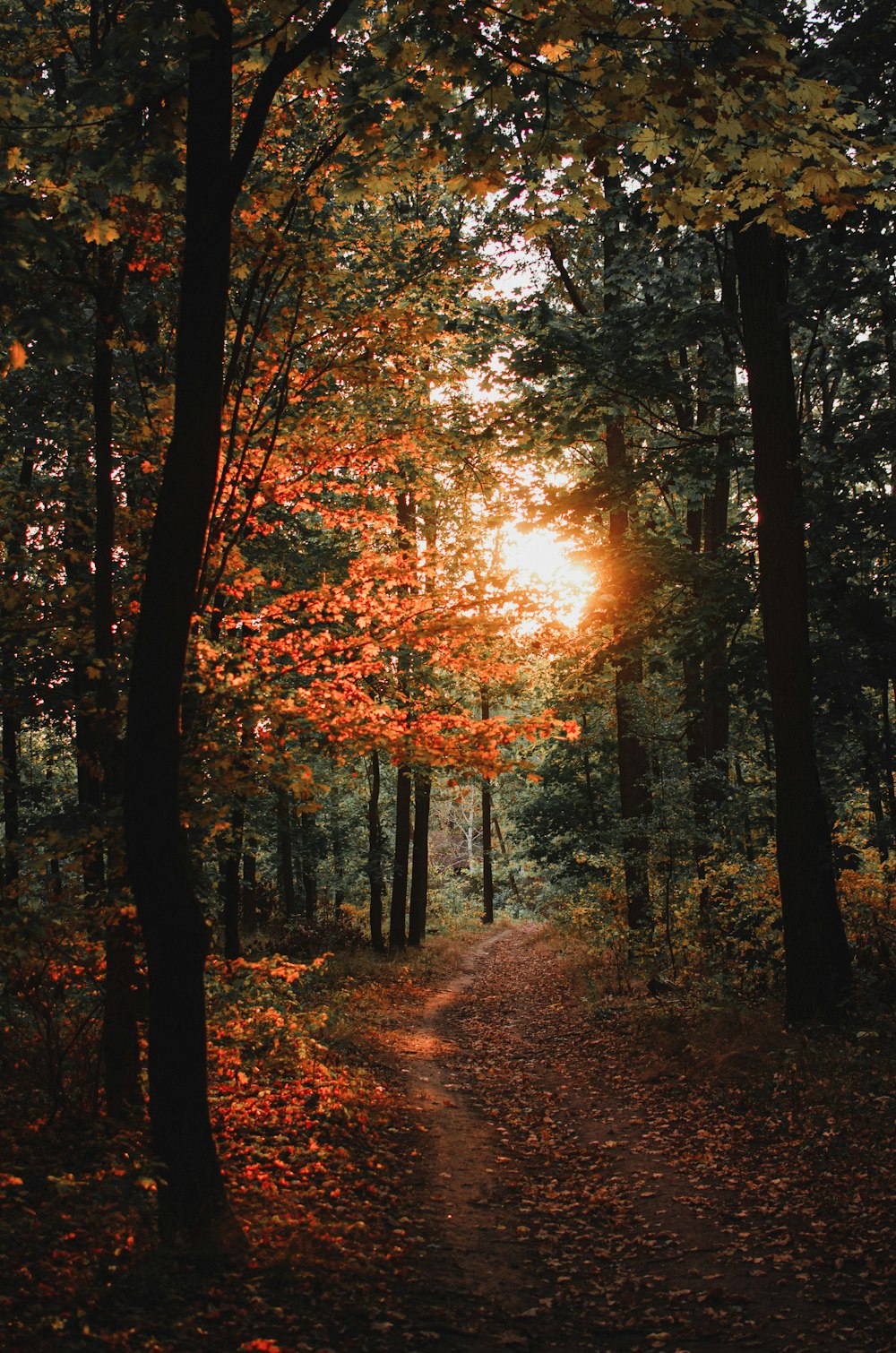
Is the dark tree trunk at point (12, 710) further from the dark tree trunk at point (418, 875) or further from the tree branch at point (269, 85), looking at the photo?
the dark tree trunk at point (418, 875)

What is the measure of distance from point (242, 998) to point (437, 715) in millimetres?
3543

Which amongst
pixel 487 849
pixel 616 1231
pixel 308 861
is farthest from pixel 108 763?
pixel 487 849

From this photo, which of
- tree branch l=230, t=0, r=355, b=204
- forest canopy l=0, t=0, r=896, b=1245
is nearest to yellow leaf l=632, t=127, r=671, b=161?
forest canopy l=0, t=0, r=896, b=1245

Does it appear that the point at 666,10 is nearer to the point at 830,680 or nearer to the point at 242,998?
the point at 830,680

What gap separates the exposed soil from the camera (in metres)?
4.65

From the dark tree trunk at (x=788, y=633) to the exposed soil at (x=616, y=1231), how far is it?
2.29 metres

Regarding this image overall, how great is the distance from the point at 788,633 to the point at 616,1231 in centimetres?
623

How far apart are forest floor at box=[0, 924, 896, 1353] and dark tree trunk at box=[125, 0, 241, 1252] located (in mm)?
327

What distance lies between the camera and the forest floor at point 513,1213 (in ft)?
14.4

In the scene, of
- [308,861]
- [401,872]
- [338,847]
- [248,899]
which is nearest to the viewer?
[401,872]

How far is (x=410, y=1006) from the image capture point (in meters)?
16.0

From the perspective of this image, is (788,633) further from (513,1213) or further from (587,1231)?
(513,1213)

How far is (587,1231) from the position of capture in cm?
610

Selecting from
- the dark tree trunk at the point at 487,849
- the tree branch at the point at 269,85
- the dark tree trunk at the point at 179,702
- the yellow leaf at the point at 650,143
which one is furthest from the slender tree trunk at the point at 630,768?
the dark tree trunk at the point at 487,849
